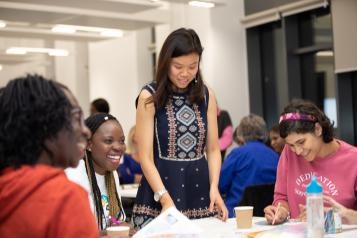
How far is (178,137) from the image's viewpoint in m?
2.53

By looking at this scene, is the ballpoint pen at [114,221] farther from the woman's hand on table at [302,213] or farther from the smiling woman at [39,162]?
the smiling woman at [39,162]

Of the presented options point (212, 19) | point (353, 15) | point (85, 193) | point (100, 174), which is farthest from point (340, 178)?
point (212, 19)

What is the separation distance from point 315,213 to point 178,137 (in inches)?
33.2

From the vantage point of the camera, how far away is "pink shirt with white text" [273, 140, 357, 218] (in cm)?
230

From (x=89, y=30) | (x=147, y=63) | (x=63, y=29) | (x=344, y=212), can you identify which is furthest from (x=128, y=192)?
(x=147, y=63)

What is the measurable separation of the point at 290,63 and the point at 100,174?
446cm

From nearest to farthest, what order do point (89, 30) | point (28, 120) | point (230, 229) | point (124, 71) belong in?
point (28, 120), point (230, 229), point (89, 30), point (124, 71)

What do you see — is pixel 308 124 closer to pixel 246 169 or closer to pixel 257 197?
pixel 257 197

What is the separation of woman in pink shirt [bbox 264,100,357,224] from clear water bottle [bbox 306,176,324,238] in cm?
40

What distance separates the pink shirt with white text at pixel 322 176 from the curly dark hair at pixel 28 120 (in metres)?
1.44

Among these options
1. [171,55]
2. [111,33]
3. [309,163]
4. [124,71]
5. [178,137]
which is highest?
[111,33]

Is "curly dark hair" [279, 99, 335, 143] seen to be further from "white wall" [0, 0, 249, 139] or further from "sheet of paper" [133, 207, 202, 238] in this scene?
"white wall" [0, 0, 249, 139]

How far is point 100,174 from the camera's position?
2453 millimetres

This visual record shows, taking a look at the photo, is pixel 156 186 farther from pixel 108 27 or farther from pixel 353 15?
pixel 108 27
